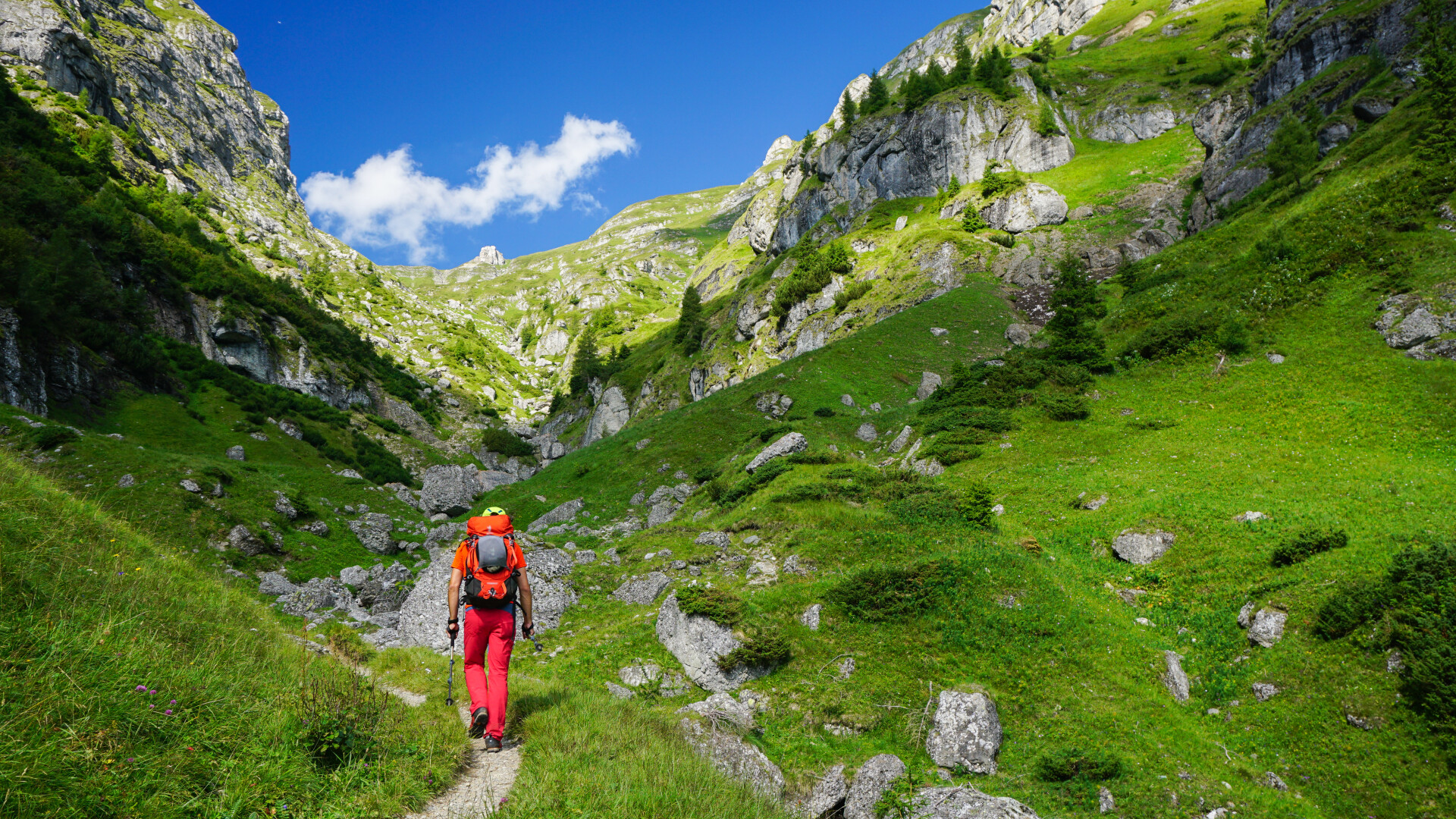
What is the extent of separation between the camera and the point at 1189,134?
236 ft

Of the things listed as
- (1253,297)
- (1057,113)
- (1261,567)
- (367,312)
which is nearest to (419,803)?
(1261,567)

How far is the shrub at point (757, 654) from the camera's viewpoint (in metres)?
13.3

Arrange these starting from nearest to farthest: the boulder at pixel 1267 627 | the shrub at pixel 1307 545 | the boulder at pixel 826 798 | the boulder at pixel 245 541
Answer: the boulder at pixel 826 798 → the boulder at pixel 1267 627 → the shrub at pixel 1307 545 → the boulder at pixel 245 541

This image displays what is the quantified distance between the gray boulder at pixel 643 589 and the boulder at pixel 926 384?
1093 inches

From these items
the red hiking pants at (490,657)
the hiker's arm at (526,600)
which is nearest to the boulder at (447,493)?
the hiker's arm at (526,600)

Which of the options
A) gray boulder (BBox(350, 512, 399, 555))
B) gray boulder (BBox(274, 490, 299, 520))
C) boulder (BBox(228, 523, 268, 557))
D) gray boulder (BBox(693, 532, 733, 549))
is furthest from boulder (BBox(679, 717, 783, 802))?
gray boulder (BBox(274, 490, 299, 520))

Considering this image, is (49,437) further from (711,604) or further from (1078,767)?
(1078,767)

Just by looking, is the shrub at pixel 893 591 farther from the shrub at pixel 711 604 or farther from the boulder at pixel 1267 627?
the boulder at pixel 1267 627

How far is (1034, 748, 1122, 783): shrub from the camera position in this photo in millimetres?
9906

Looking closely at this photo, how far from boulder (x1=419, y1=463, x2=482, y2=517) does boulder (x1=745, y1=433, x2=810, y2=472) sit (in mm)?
25203

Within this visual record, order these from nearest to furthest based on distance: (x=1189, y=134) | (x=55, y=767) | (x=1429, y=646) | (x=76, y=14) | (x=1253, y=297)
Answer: (x=55, y=767) → (x=1429, y=646) → (x=1253, y=297) → (x=1189, y=134) → (x=76, y=14)

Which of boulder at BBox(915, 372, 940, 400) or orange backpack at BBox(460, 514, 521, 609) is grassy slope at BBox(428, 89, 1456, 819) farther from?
boulder at BBox(915, 372, 940, 400)

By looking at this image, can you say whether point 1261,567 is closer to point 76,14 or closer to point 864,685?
point 864,685

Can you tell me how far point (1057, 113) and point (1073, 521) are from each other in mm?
91187
